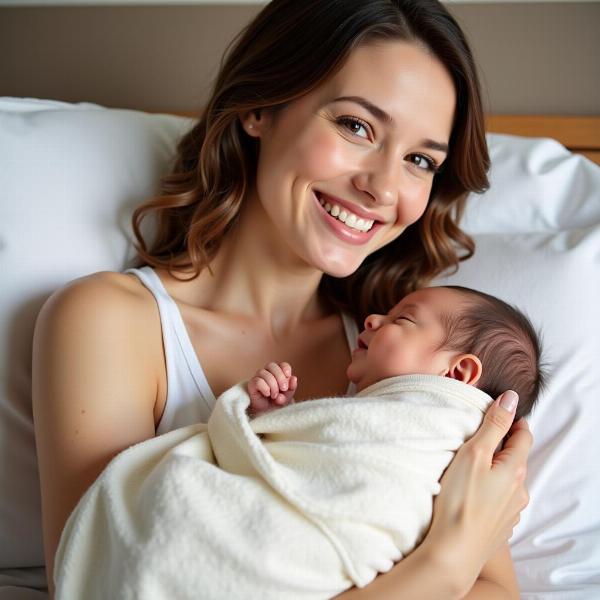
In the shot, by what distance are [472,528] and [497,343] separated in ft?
1.24

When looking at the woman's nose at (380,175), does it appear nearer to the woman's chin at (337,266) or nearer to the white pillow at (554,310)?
the woman's chin at (337,266)

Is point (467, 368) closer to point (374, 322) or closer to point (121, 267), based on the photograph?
point (374, 322)

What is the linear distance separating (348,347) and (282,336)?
0.17 m

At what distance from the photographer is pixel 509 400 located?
1.34 m

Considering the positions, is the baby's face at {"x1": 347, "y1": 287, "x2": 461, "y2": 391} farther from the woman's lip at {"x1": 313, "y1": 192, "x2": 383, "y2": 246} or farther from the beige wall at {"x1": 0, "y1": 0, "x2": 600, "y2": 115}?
the beige wall at {"x1": 0, "y1": 0, "x2": 600, "y2": 115}

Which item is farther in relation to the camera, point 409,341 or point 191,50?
point 191,50

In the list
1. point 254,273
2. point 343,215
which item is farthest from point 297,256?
point 343,215

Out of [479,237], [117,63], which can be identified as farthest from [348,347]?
[117,63]

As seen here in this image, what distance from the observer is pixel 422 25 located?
1.54 metres

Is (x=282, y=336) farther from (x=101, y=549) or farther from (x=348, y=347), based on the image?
(x=101, y=549)

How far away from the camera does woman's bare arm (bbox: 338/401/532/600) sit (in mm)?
1123

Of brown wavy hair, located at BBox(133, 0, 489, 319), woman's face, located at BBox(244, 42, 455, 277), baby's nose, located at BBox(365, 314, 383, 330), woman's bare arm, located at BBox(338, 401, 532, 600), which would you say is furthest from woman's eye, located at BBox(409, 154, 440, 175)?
woman's bare arm, located at BBox(338, 401, 532, 600)

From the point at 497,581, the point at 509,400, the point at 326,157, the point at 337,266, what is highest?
the point at 326,157

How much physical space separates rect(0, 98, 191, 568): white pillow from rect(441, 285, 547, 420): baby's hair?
32.8 inches
